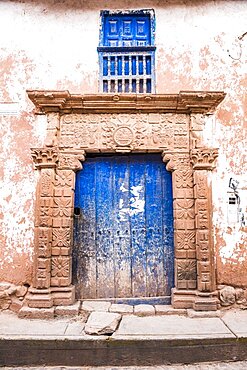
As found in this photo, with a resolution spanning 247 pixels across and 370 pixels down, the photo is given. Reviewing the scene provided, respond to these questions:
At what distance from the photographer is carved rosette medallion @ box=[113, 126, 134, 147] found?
13.6ft

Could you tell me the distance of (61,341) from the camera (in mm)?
3145

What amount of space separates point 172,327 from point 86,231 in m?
1.60

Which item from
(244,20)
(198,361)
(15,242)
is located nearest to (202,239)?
(198,361)

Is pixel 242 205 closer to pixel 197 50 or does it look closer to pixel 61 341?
pixel 197 50

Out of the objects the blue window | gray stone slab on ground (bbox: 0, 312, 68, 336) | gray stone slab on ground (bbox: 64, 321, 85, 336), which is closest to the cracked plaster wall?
the blue window

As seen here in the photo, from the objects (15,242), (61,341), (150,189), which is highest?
(150,189)

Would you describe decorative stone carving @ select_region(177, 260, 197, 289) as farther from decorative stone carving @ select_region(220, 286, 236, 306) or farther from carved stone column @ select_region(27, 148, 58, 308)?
carved stone column @ select_region(27, 148, 58, 308)

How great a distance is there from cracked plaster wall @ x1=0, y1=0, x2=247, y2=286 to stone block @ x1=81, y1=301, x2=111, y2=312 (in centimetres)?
79

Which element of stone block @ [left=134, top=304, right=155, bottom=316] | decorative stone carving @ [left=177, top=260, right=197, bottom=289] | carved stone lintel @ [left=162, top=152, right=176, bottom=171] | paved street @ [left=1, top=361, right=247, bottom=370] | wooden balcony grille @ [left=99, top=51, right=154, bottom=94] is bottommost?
paved street @ [left=1, top=361, right=247, bottom=370]

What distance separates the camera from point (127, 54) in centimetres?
442

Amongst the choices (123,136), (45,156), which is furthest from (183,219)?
(45,156)

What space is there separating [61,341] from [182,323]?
52.9 inches

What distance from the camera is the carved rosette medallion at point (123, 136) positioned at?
4141 millimetres

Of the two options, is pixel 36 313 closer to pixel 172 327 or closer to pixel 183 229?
pixel 172 327
